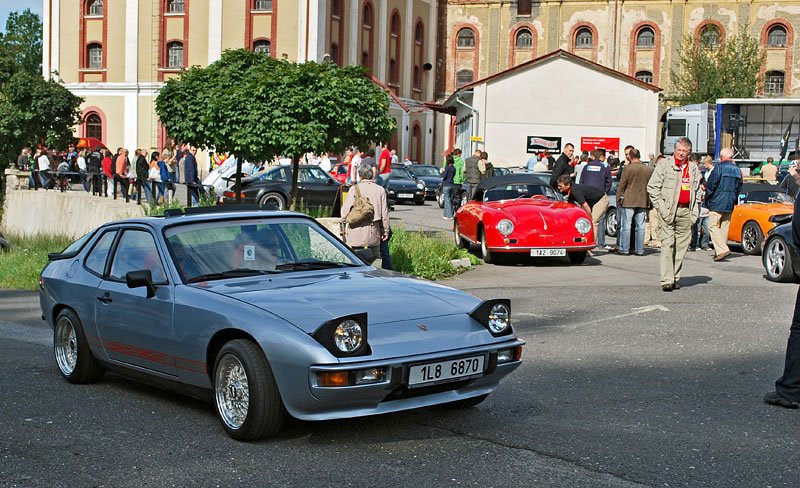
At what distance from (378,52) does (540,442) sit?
5556 centimetres

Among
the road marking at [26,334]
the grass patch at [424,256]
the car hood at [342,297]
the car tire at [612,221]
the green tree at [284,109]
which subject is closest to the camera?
the car hood at [342,297]

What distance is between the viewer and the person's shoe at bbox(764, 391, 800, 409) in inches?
289

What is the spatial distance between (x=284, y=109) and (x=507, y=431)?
12.4 meters

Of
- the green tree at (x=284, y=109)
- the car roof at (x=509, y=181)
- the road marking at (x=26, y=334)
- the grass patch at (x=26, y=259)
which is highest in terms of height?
the green tree at (x=284, y=109)

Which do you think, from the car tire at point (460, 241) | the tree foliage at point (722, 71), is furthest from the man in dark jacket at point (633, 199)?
the tree foliage at point (722, 71)

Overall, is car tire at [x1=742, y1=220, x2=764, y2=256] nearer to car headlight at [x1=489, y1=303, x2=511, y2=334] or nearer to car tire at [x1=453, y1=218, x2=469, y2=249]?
car tire at [x1=453, y1=218, x2=469, y2=249]

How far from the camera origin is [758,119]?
37406 mm

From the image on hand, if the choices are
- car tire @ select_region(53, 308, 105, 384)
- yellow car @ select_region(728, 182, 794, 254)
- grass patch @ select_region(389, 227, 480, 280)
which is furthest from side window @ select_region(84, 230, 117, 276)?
yellow car @ select_region(728, 182, 794, 254)

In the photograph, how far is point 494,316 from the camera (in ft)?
22.4

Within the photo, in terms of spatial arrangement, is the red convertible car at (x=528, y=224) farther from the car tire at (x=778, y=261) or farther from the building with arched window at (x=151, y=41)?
the building with arched window at (x=151, y=41)

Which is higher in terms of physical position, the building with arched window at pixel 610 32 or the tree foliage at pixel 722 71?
the building with arched window at pixel 610 32

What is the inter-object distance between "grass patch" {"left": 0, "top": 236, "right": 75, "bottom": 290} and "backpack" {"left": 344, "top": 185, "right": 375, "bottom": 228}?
733cm

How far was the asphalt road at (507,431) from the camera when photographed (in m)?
5.73

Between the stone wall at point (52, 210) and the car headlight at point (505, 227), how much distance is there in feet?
36.9
